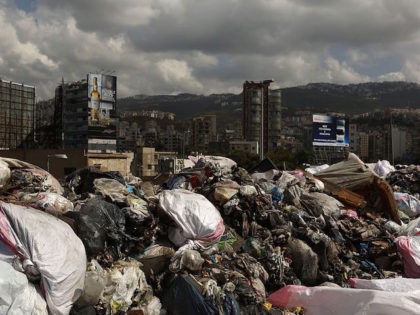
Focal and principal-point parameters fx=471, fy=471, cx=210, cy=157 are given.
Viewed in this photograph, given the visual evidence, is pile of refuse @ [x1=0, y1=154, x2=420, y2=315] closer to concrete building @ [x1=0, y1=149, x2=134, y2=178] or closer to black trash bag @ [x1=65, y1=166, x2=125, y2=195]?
black trash bag @ [x1=65, y1=166, x2=125, y2=195]

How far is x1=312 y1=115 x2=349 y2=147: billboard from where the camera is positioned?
28.9 metres

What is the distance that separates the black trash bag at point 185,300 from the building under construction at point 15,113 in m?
58.5

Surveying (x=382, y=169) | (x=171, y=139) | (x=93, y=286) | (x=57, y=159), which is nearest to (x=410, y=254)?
(x=93, y=286)

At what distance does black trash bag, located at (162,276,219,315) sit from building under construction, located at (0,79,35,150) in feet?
192

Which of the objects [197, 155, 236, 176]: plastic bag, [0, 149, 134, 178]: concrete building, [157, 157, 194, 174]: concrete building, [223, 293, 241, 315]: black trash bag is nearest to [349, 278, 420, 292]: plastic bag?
[223, 293, 241, 315]: black trash bag

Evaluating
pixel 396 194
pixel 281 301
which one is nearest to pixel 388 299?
pixel 281 301

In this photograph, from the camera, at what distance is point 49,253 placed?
12.7 ft

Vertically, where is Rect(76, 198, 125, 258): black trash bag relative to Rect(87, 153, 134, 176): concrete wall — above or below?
below

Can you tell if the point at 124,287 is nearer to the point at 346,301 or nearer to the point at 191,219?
the point at 191,219

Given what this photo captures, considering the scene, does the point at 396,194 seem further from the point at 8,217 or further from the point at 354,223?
the point at 8,217

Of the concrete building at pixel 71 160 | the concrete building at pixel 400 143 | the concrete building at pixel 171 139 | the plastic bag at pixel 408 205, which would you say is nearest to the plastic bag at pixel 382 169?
the plastic bag at pixel 408 205

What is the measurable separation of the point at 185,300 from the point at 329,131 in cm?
2671

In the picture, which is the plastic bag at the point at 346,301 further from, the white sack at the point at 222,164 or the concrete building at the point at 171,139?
the concrete building at the point at 171,139

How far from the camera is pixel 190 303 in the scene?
4.22m
